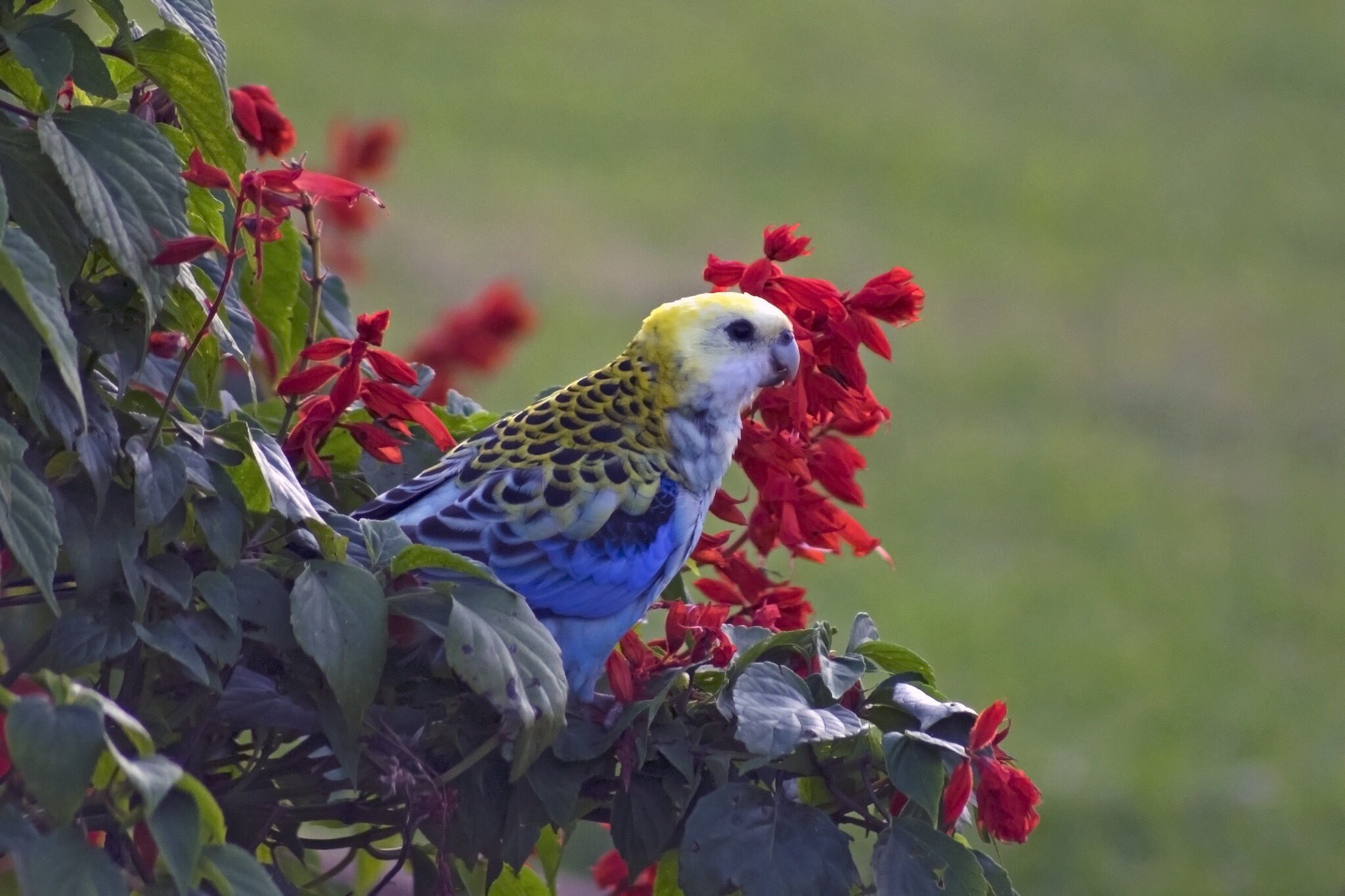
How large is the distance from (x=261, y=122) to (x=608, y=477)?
619 millimetres

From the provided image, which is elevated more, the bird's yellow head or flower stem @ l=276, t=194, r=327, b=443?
the bird's yellow head

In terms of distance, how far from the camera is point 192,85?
1.35 m

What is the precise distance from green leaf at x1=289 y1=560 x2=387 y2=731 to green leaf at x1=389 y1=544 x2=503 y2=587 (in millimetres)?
47

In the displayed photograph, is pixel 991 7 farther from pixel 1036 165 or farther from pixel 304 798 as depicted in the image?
pixel 304 798

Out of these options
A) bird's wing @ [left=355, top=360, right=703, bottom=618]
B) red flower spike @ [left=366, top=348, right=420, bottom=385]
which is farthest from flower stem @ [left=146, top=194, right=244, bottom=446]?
bird's wing @ [left=355, top=360, right=703, bottom=618]

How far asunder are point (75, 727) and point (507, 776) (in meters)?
0.51

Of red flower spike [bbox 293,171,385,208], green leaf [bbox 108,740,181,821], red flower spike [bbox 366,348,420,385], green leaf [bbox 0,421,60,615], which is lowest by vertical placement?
green leaf [bbox 108,740,181,821]

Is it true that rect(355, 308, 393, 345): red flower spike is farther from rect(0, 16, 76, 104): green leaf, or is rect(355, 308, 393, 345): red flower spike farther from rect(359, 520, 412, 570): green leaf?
rect(0, 16, 76, 104): green leaf

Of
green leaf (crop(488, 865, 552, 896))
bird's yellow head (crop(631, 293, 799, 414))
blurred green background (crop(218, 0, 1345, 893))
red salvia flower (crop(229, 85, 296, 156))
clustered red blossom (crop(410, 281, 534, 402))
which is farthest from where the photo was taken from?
blurred green background (crop(218, 0, 1345, 893))

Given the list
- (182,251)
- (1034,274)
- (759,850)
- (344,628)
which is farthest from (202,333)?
(1034,274)

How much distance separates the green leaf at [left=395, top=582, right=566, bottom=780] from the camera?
1239 millimetres

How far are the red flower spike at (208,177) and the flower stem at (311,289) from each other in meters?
0.10

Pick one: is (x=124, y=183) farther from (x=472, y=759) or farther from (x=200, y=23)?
(x=472, y=759)

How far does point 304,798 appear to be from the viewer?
4.70ft
